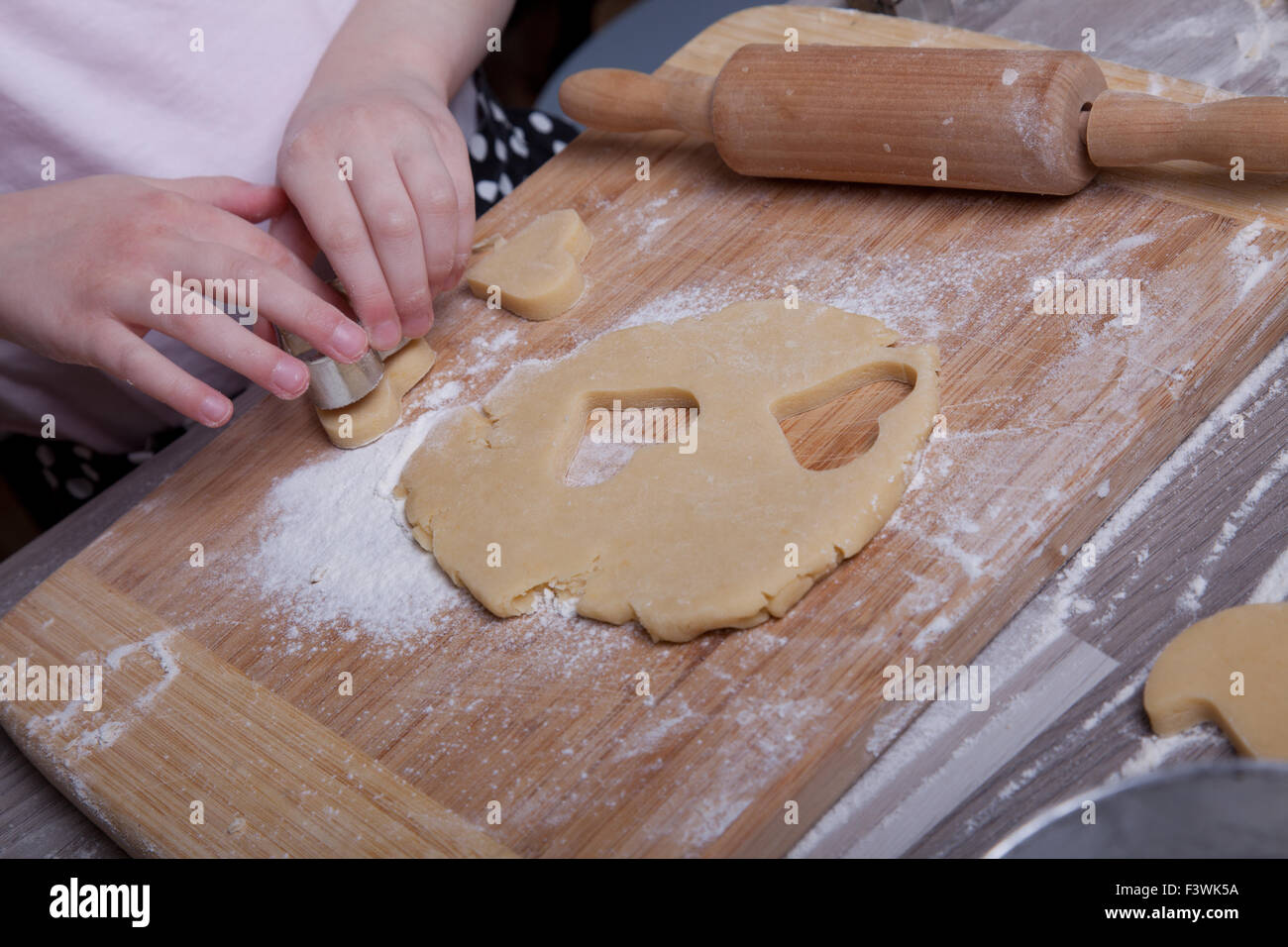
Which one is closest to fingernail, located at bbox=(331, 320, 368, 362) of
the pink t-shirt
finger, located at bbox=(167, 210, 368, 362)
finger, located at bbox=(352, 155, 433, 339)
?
finger, located at bbox=(167, 210, 368, 362)

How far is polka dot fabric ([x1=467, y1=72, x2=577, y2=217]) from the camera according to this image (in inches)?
71.8

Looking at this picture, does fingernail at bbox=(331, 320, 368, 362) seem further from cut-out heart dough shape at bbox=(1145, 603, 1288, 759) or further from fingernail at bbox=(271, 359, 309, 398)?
cut-out heart dough shape at bbox=(1145, 603, 1288, 759)

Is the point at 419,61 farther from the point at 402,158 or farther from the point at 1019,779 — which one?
the point at 1019,779

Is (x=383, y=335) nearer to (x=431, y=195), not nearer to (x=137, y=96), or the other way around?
(x=431, y=195)

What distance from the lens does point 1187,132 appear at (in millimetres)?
1255

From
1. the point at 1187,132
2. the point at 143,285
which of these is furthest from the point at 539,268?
the point at 1187,132

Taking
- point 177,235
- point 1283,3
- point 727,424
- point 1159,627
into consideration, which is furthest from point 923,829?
point 1283,3

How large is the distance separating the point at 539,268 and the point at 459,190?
0.48 ft

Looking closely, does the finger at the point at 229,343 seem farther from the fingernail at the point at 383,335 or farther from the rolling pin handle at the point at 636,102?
the rolling pin handle at the point at 636,102

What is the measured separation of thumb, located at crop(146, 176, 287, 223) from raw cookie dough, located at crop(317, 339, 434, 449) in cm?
27

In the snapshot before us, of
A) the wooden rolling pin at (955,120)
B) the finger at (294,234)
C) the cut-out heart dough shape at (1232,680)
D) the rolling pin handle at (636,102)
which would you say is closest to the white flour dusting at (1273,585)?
the cut-out heart dough shape at (1232,680)

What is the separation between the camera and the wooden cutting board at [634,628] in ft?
3.35

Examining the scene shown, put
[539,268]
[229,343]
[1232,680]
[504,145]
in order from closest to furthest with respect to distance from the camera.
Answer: [1232,680]
[229,343]
[539,268]
[504,145]

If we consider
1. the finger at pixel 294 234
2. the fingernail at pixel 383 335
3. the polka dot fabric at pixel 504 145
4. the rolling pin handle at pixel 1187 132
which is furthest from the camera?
the polka dot fabric at pixel 504 145
